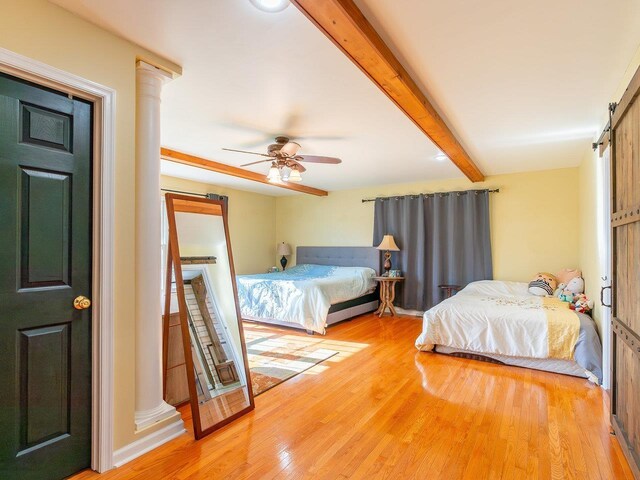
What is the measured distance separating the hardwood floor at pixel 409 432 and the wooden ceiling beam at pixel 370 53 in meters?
2.26

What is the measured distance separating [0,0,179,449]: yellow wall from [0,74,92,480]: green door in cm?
14

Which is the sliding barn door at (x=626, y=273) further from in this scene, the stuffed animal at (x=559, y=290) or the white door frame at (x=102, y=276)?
the white door frame at (x=102, y=276)

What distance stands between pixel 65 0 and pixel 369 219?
17.7 ft

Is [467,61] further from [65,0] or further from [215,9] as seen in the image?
[65,0]

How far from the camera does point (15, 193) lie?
1.57 m

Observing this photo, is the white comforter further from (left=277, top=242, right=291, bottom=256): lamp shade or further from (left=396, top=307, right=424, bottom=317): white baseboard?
(left=277, top=242, right=291, bottom=256): lamp shade

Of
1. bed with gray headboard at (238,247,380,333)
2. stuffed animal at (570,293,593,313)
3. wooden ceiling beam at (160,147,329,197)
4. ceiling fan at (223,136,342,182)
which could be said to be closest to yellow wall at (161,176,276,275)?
bed with gray headboard at (238,247,380,333)

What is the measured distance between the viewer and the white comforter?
3.29 m

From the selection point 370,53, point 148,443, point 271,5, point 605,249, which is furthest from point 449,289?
point 271,5

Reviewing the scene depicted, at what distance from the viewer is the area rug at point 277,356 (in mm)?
3125

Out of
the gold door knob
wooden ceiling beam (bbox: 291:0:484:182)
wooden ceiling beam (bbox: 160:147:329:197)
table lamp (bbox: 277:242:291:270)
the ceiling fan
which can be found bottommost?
the gold door knob

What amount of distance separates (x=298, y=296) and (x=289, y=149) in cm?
215

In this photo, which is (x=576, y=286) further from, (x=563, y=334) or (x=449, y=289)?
(x=449, y=289)

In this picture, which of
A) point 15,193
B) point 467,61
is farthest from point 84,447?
point 467,61
